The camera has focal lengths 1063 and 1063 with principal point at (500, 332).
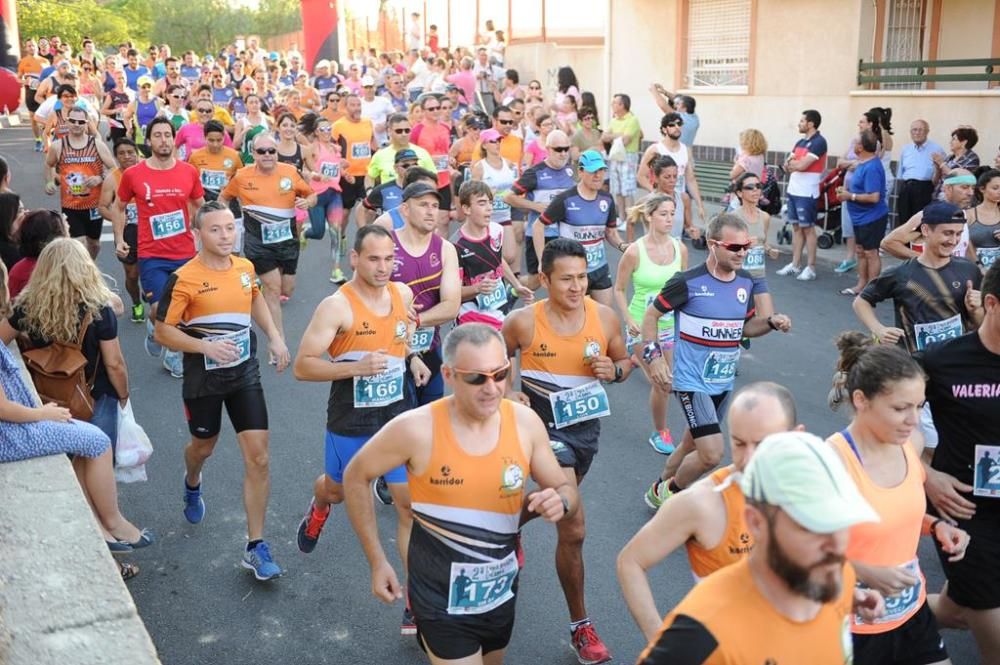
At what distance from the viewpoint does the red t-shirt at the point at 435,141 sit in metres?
13.6

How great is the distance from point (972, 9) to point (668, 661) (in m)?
16.1

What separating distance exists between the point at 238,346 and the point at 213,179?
19.9 ft

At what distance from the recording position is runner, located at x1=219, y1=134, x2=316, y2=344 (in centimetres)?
988

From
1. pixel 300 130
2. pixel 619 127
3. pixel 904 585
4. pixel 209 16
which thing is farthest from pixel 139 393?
pixel 209 16

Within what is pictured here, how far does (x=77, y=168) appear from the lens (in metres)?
10.7

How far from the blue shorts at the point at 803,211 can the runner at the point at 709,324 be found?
751cm

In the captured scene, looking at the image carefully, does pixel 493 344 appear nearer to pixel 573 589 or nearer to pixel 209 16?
pixel 573 589

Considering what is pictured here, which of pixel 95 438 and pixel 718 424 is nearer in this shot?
pixel 95 438

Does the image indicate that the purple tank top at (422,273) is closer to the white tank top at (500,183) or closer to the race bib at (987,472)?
the race bib at (987,472)

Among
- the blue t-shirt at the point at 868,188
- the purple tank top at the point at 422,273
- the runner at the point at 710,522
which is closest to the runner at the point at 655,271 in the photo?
the purple tank top at the point at 422,273

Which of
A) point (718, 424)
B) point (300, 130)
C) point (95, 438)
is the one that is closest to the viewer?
point (95, 438)

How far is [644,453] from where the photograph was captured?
7.57 metres

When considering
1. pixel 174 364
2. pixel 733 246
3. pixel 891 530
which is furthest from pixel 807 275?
pixel 891 530

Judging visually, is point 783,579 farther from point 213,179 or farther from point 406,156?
point 213,179
